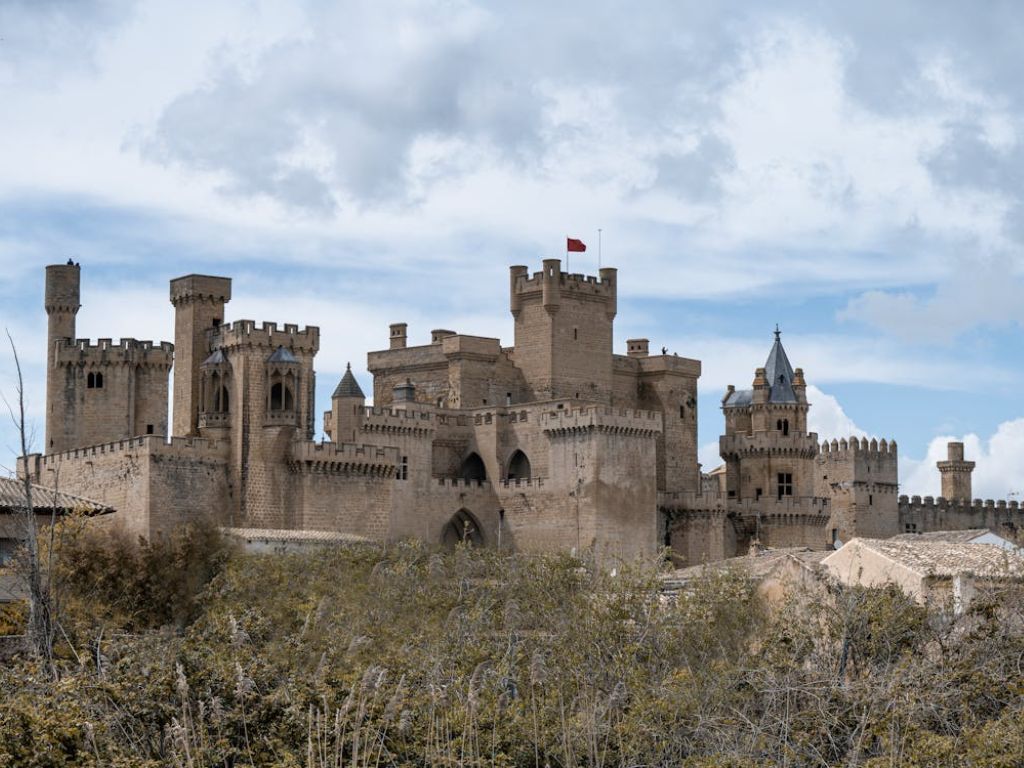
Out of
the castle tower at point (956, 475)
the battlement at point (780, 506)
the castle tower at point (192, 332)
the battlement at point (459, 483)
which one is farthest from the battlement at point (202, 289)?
the castle tower at point (956, 475)

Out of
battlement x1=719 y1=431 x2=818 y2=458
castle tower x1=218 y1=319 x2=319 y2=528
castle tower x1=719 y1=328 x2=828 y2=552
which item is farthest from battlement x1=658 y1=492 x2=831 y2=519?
castle tower x1=218 y1=319 x2=319 y2=528

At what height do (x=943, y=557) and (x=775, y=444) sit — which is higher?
(x=775, y=444)

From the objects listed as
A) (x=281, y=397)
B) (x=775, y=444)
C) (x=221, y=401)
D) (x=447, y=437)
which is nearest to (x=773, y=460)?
(x=775, y=444)

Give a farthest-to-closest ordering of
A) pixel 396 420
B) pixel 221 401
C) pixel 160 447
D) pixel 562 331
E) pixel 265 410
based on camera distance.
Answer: pixel 562 331 < pixel 396 420 < pixel 221 401 < pixel 265 410 < pixel 160 447

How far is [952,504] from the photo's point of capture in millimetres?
85375

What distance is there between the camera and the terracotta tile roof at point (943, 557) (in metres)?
36.1

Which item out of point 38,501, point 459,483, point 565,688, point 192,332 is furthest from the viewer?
point 459,483

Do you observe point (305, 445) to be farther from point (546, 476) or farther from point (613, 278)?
point (613, 278)

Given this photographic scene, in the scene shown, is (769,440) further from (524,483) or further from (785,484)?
(524,483)

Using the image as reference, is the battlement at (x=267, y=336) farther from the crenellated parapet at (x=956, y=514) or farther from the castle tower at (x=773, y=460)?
the crenellated parapet at (x=956, y=514)

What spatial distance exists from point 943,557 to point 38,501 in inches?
799

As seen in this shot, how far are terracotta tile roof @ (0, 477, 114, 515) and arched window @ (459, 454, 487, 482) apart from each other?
735 inches

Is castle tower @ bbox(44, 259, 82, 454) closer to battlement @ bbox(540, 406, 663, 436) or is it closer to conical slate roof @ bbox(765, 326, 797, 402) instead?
battlement @ bbox(540, 406, 663, 436)

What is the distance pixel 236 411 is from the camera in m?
59.8
